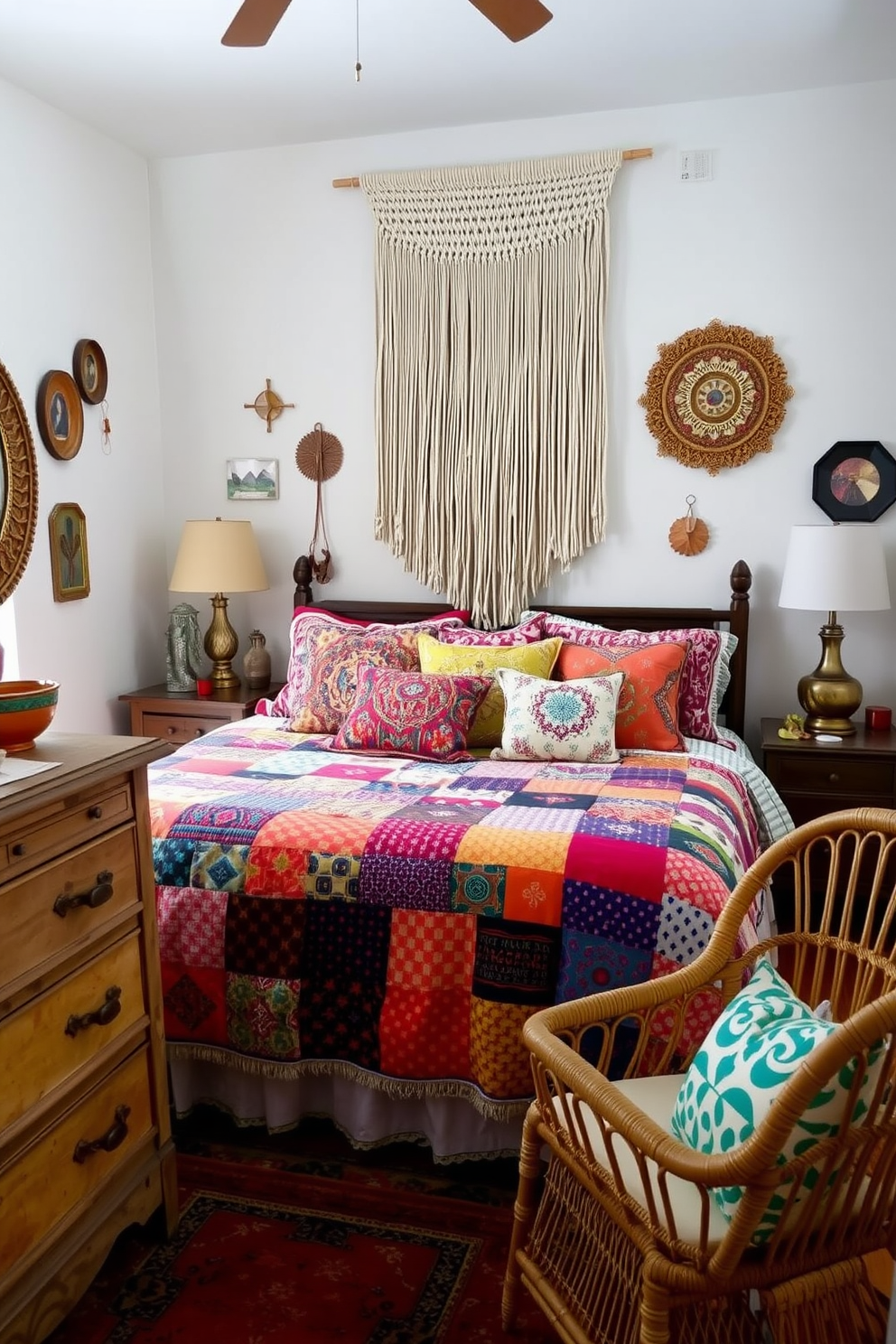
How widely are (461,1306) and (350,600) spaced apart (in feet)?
9.00

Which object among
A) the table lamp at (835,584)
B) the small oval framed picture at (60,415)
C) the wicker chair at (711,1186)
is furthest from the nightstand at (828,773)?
the small oval framed picture at (60,415)

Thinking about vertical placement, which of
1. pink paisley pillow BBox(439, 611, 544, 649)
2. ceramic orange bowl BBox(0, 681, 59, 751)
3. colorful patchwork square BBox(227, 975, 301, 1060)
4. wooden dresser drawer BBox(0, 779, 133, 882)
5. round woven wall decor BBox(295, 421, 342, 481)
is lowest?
colorful patchwork square BBox(227, 975, 301, 1060)

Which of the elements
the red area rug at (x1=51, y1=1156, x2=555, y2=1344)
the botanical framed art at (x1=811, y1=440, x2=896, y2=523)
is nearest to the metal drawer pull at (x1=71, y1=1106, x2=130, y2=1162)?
the red area rug at (x1=51, y1=1156, x2=555, y2=1344)

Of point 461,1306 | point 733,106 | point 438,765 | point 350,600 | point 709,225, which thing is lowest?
point 461,1306

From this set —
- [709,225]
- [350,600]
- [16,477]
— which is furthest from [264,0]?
[350,600]

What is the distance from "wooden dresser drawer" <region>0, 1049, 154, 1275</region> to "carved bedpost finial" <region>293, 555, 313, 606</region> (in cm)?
239

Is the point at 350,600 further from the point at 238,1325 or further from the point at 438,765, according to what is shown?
the point at 238,1325

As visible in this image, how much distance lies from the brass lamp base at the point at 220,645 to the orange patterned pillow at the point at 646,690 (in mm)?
1462

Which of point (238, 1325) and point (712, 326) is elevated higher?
point (712, 326)

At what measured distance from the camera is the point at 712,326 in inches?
144

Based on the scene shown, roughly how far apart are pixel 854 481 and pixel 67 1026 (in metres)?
3.06

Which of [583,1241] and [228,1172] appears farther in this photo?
[228,1172]

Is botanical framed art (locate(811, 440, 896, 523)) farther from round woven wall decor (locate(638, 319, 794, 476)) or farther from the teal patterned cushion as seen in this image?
the teal patterned cushion

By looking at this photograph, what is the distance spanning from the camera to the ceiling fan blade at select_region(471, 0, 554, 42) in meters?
2.08
